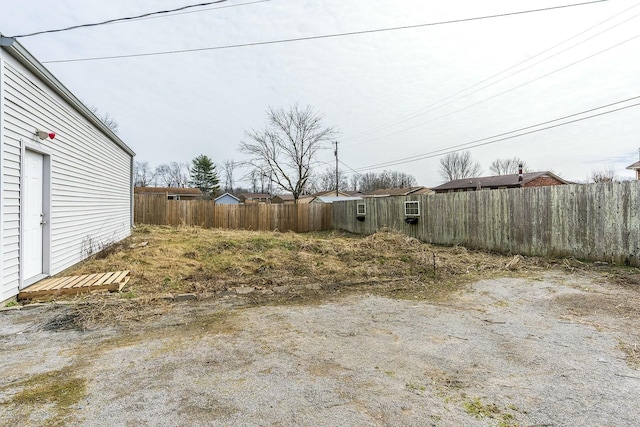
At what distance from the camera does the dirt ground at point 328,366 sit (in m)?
1.89

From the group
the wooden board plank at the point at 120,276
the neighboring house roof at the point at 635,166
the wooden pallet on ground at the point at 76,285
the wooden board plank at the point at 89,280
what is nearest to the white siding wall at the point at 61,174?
the wooden pallet on ground at the point at 76,285

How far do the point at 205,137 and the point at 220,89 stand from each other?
8975 mm

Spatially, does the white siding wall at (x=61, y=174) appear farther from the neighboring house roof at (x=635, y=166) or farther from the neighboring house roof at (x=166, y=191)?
the neighboring house roof at (x=166, y=191)

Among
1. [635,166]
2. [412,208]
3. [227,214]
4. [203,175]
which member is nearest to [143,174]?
[203,175]

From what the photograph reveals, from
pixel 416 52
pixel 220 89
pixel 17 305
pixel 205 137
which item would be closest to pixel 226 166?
pixel 205 137

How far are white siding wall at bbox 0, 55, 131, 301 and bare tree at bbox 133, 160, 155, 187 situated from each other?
4650cm

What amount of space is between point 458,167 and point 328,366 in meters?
54.2

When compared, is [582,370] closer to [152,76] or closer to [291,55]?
[291,55]

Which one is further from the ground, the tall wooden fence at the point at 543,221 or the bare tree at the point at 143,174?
the bare tree at the point at 143,174

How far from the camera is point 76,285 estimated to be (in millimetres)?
4625

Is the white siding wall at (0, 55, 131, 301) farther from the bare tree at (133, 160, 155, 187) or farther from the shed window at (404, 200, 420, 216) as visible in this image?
the bare tree at (133, 160, 155, 187)

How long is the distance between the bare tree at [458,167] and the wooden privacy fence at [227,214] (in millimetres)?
39977

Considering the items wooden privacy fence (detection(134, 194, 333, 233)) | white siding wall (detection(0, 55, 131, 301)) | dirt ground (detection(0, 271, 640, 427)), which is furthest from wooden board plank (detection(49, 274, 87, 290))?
wooden privacy fence (detection(134, 194, 333, 233))

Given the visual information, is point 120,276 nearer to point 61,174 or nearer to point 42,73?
point 61,174
